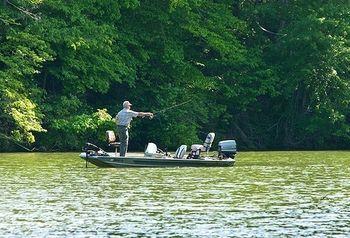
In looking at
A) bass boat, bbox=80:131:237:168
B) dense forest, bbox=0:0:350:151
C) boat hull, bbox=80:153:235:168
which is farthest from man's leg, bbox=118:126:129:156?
dense forest, bbox=0:0:350:151

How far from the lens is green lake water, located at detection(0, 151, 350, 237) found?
2022cm

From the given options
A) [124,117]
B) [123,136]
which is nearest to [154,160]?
[123,136]

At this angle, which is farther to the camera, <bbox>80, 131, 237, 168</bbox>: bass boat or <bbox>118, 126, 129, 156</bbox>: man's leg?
<bbox>118, 126, 129, 156</bbox>: man's leg

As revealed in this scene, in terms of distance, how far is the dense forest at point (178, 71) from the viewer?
156 ft

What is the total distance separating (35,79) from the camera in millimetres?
50219

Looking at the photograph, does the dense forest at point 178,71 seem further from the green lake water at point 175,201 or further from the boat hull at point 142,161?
the green lake water at point 175,201

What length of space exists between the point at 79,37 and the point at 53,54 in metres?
1.28

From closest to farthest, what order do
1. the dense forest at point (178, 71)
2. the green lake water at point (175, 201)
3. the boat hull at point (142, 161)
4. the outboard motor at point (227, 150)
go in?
the green lake water at point (175, 201)
the boat hull at point (142, 161)
the outboard motor at point (227, 150)
the dense forest at point (178, 71)

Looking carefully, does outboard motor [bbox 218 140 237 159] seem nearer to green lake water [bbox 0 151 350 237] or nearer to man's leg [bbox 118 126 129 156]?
green lake water [bbox 0 151 350 237]

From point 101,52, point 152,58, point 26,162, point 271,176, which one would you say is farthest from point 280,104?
point 271,176

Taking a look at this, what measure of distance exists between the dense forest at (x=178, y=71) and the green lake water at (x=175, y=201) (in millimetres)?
11281

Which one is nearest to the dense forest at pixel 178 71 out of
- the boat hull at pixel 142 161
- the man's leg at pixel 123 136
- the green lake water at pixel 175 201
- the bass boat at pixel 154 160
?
the man's leg at pixel 123 136

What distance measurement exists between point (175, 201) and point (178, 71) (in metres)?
29.0

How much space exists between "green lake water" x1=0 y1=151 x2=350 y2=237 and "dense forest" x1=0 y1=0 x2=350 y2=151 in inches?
444
